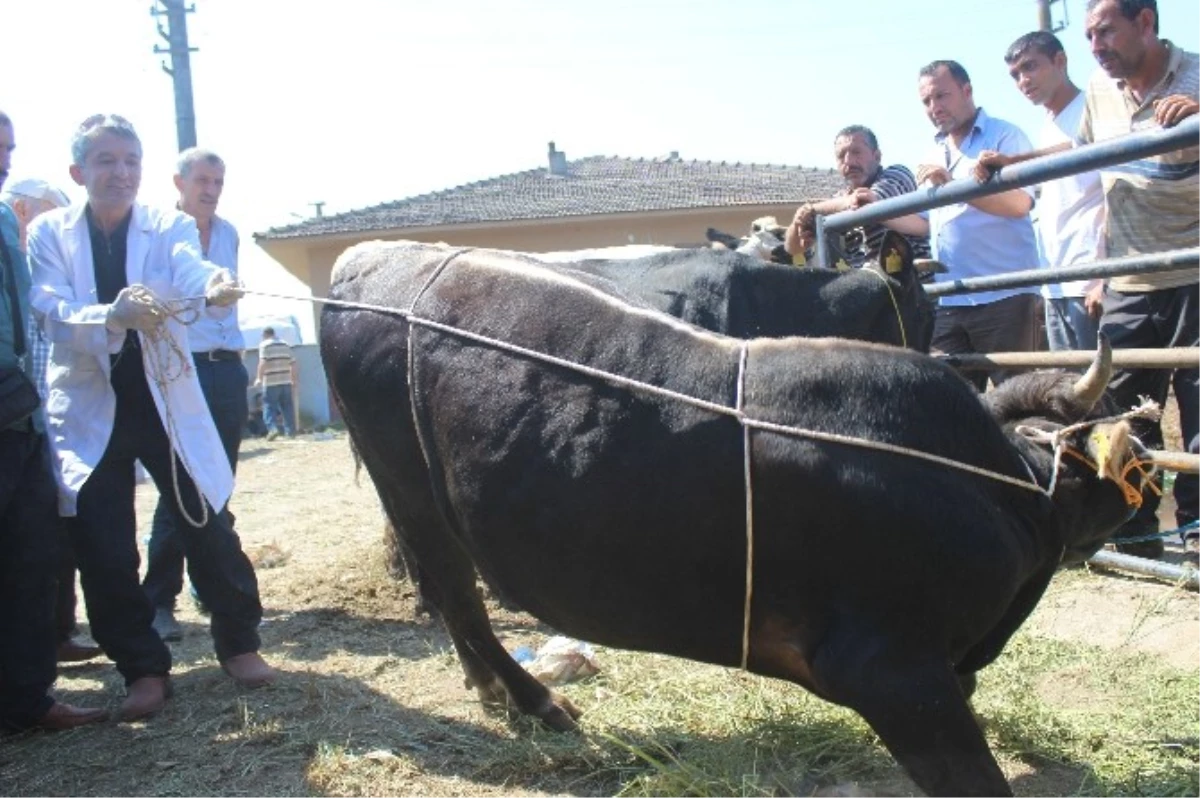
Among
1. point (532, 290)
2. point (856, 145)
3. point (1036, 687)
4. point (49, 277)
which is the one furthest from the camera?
point (856, 145)

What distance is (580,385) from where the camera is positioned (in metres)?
2.92

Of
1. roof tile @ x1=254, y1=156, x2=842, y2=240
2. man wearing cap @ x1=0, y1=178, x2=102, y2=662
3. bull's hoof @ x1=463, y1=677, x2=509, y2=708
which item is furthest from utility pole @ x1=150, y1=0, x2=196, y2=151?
bull's hoof @ x1=463, y1=677, x2=509, y2=708

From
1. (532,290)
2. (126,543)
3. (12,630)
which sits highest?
(532,290)

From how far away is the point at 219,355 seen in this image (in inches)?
213

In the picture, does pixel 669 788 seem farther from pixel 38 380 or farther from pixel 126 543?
pixel 38 380

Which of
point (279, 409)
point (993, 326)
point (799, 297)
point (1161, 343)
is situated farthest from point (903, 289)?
point (279, 409)

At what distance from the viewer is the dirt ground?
11.4ft

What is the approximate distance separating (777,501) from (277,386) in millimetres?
17805

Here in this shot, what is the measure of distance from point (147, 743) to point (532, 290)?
7.16ft

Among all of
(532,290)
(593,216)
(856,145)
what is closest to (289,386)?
(593,216)

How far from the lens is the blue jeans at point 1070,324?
5.14 m

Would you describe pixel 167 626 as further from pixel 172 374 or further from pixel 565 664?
pixel 565 664

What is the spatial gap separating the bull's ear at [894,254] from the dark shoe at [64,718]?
3.78 m

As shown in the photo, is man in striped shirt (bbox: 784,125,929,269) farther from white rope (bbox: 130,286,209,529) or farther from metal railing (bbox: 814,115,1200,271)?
white rope (bbox: 130,286,209,529)
